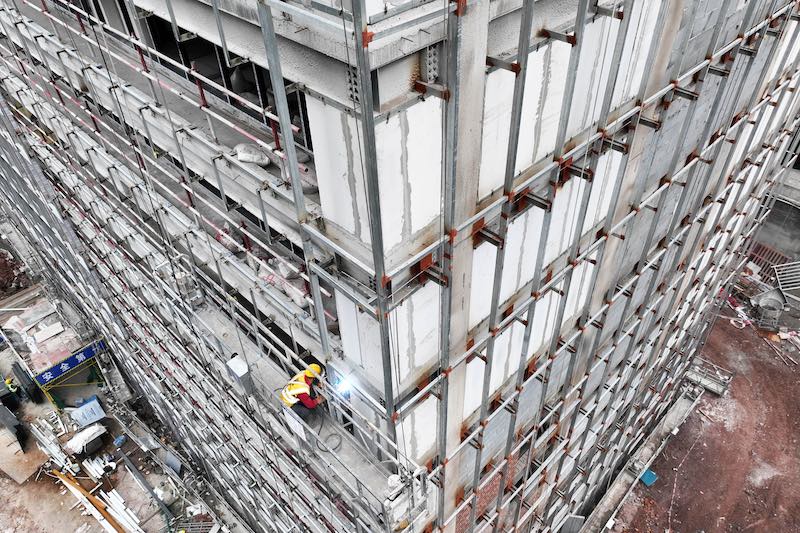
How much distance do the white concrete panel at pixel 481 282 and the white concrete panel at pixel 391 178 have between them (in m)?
1.73

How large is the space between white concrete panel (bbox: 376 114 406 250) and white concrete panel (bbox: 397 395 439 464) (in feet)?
10.2

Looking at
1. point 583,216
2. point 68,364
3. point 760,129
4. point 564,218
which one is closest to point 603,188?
point 583,216

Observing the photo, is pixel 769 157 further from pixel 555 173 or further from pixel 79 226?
pixel 79 226

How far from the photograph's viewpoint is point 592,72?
7.56 metres

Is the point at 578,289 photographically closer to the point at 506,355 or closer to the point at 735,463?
the point at 506,355

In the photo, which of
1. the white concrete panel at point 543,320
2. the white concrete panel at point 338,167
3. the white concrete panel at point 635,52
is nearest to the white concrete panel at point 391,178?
the white concrete panel at point 338,167

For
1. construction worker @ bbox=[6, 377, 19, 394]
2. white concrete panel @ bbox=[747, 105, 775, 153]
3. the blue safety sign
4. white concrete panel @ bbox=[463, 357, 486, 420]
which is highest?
white concrete panel @ bbox=[747, 105, 775, 153]

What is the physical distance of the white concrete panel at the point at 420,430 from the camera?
811 cm

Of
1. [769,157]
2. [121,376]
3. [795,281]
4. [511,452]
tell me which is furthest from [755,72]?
[121,376]

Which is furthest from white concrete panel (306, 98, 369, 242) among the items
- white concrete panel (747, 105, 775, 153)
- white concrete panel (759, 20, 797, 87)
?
white concrete panel (747, 105, 775, 153)

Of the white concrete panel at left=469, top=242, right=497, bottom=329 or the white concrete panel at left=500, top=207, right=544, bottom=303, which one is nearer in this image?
the white concrete panel at left=469, top=242, right=497, bottom=329

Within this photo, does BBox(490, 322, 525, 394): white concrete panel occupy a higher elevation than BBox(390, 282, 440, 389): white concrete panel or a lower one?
lower

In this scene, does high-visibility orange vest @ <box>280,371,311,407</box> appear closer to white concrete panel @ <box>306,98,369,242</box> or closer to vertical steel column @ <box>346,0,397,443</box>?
vertical steel column @ <box>346,0,397,443</box>

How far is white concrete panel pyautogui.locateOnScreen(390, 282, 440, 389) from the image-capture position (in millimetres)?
6898
